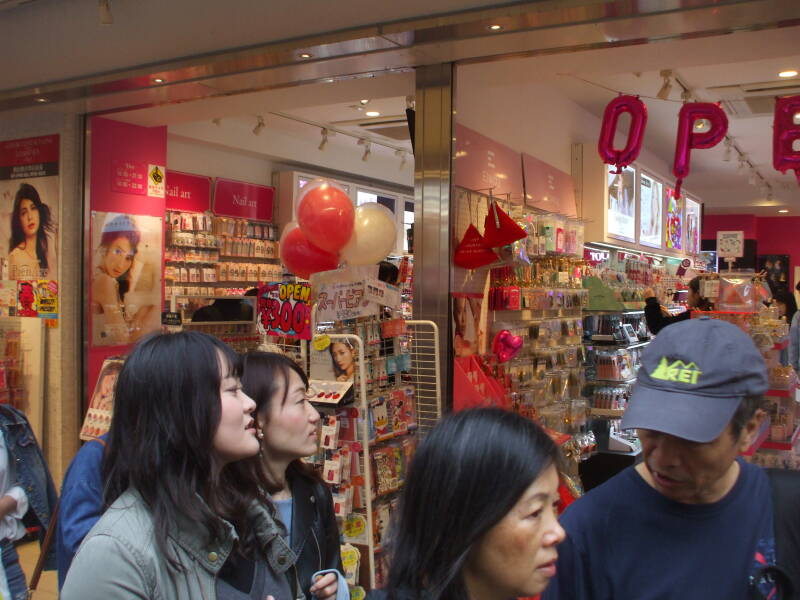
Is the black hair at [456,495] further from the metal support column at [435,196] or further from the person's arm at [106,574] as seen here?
the metal support column at [435,196]

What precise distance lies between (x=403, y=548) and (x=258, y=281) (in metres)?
8.02

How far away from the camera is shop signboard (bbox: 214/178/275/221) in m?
8.30

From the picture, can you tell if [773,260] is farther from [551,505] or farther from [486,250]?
[551,505]

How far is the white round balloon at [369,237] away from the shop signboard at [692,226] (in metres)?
7.91

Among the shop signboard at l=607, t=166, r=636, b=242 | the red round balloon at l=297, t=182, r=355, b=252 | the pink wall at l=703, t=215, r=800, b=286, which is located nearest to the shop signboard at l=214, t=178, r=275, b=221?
the shop signboard at l=607, t=166, r=636, b=242

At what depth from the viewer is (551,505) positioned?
3.75ft

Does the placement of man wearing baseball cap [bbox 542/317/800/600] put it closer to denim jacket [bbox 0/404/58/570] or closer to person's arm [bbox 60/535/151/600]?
person's arm [bbox 60/535/151/600]

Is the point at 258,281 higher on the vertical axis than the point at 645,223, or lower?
lower

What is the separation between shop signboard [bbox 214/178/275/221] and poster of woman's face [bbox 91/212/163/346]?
2.25 metres

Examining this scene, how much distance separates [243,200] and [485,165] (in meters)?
4.43

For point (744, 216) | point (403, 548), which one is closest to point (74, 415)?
point (403, 548)

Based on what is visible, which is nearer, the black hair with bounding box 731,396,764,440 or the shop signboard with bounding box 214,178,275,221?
the black hair with bounding box 731,396,764,440

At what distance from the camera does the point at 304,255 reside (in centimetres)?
406

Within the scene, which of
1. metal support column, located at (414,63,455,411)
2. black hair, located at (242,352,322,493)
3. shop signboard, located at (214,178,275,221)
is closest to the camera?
black hair, located at (242,352,322,493)
